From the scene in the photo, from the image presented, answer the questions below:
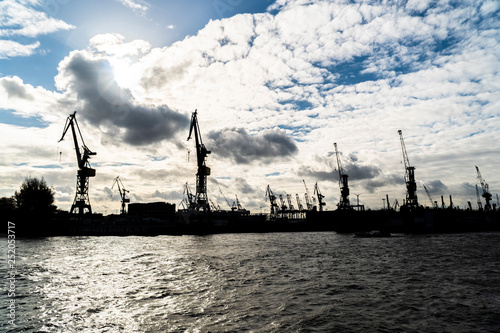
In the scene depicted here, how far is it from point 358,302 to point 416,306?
3.42m

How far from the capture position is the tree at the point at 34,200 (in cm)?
11626

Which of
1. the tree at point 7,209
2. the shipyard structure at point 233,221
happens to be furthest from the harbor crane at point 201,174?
the tree at point 7,209

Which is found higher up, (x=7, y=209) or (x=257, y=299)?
(x=7, y=209)

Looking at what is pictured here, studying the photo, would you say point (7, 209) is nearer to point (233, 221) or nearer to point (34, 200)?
point (34, 200)

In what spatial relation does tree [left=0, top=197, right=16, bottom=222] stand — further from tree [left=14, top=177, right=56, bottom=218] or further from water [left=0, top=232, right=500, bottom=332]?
water [left=0, top=232, right=500, bottom=332]

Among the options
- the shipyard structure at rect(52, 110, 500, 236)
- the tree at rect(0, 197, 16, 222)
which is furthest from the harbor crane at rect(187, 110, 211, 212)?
the tree at rect(0, 197, 16, 222)

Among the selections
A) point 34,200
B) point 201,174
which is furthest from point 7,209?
point 201,174

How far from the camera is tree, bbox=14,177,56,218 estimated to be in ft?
381

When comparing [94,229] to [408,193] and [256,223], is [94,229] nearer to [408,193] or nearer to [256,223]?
[256,223]

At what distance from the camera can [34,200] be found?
382 feet

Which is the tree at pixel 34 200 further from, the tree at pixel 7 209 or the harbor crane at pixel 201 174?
the harbor crane at pixel 201 174

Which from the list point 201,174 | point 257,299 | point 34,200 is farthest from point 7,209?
point 257,299

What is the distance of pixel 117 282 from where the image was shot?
2662 centimetres

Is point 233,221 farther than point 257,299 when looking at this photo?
Yes
